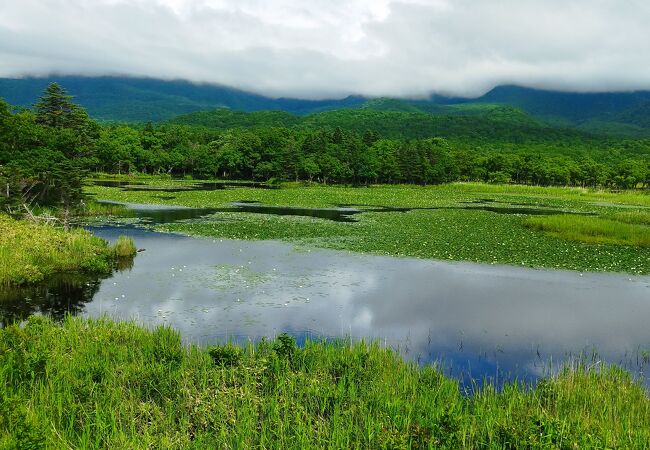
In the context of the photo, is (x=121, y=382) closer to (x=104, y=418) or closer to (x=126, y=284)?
(x=104, y=418)

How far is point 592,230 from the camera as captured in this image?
138ft

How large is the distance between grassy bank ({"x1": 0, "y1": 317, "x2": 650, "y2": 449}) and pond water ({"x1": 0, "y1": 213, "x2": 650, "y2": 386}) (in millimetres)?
2417

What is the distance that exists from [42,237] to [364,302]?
742 inches

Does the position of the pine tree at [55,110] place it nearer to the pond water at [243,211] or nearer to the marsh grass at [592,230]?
the pond water at [243,211]

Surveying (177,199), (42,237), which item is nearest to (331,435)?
(42,237)

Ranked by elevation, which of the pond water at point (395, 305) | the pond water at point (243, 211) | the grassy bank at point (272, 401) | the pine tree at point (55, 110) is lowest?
the pond water at point (243, 211)

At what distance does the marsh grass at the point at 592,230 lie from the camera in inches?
1548

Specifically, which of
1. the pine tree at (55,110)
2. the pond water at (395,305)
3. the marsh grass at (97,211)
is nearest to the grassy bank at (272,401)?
the pond water at (395,305)

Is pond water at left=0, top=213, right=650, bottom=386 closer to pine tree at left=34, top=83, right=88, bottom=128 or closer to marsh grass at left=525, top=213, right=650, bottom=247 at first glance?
marsh grass at left=525, top=213, right=650, bottom=247

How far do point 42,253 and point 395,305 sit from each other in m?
19.4

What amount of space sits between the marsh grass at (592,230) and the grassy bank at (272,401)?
30546 millimetres

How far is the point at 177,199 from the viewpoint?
68688 mm

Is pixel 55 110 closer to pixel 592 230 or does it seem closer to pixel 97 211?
pixel 97 211

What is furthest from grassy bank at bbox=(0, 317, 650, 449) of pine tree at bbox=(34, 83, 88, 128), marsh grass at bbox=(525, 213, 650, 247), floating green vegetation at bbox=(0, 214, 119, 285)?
pine tree at bbox=(34, 83, 88, 128)
